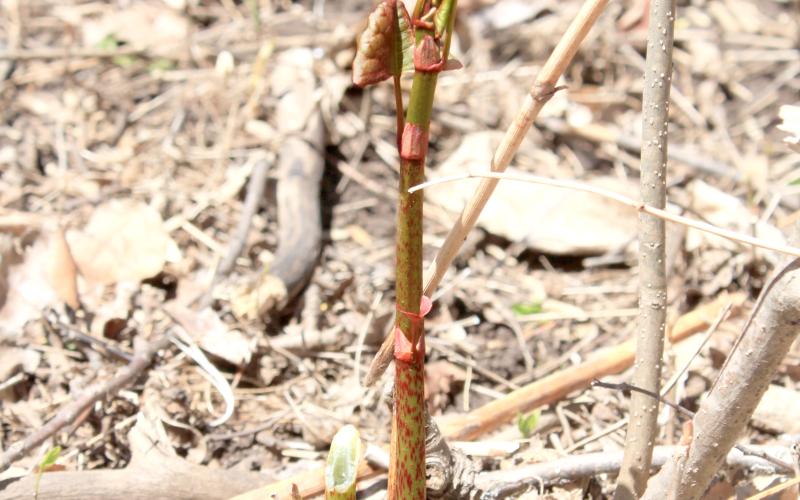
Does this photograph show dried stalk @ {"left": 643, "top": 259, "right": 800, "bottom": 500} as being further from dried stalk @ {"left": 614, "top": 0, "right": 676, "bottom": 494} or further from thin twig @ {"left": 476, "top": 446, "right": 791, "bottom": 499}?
thin twig @ {"left": 476, "top": 446, "right": 791, "bottom": 499}

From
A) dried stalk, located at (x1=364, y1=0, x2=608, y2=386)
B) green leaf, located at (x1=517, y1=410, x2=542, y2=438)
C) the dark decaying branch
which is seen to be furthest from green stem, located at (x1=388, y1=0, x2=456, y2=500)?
the dark decaying branch

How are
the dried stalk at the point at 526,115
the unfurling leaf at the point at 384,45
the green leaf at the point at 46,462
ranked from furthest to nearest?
1. the green leaf at the point at 46,462
2. the dried stalk at the point at 526,115
3. the unfurling leaf at the point at 384,45

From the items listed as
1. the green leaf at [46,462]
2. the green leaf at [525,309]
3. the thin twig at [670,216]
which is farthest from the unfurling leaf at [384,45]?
the green leaf at [525,309]

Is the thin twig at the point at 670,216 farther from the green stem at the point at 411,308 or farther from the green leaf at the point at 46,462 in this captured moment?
the green leaf at the point at 46,462

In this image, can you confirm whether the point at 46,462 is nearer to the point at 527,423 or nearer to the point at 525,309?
the point at 527,423

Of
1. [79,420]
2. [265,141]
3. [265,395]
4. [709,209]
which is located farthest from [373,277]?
[709,209]

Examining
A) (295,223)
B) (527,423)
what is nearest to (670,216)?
(527,423)

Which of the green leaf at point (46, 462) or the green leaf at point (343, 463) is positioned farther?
the green leaf at point (46, 462)
